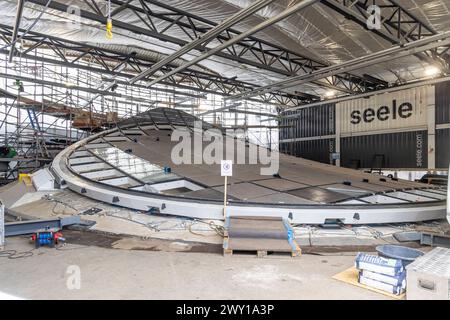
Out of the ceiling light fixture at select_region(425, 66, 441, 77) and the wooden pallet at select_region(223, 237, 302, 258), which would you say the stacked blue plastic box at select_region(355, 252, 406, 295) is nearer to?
the wooden pallet at select_region(223, 237, 302, 258)

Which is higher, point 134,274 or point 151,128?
point 151,128

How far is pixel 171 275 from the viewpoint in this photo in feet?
10.4

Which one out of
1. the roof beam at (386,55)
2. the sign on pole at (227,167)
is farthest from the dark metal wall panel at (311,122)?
the sign on pole at (227,167)

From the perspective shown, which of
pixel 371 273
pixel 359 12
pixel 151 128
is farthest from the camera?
pixel 151 128

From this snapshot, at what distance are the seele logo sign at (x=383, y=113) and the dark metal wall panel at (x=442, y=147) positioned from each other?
1.68 metres

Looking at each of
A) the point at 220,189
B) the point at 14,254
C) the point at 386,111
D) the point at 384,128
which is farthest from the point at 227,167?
the point at 386,111

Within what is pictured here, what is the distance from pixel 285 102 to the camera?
19.3 m

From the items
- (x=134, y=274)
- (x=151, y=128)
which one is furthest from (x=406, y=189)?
(x=151, y=128)

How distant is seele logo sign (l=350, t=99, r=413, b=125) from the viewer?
45.7 feet

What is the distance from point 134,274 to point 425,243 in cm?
417

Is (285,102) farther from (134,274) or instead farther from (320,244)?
(134,274)

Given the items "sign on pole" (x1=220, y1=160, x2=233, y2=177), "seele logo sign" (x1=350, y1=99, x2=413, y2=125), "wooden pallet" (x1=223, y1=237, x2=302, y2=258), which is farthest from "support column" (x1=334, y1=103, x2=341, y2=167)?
"wooden pallet" (x1=223, y1=237, x2=302, y2=258)

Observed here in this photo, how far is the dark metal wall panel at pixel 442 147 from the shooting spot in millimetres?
12516
